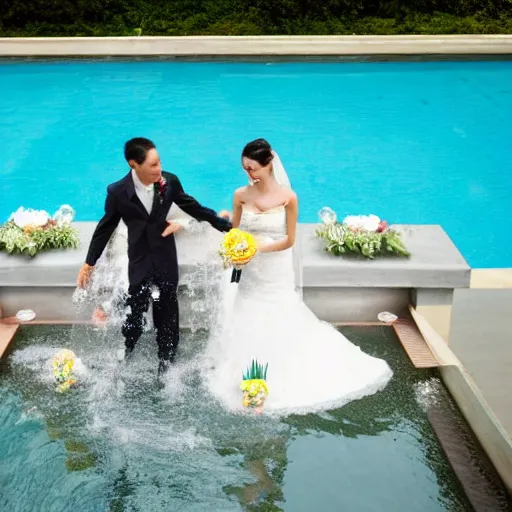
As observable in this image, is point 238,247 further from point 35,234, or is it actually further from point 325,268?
point 35,234

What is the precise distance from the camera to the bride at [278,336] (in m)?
4.54

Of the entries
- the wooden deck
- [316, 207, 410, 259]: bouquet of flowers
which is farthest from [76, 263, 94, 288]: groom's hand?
the wooden deck

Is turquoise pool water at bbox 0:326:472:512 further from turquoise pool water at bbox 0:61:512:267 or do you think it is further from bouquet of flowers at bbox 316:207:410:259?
turquoise pool water at bbox 0:61:512:267

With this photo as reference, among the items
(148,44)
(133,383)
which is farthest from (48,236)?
(148,44)

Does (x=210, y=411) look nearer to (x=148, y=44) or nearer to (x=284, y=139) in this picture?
(x=284, y=139)

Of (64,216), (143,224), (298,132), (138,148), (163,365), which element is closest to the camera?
(138,148)

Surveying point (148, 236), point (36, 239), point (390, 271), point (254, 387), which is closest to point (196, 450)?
point (254, 387)

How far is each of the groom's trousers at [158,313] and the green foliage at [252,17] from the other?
1053cm

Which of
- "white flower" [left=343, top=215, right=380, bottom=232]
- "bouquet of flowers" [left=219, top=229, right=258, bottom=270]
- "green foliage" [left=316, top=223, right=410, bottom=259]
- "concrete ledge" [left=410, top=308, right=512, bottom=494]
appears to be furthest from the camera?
"white flower" [left=343, top=215, right=380, bottom=232]

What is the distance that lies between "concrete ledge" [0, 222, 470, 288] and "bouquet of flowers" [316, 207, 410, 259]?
2.8 inches

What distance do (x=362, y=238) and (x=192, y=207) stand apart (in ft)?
4.69

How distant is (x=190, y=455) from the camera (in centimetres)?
416

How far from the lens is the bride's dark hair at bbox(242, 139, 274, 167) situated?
4254 millimetres

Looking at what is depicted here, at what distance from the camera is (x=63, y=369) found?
4645 millimetres
